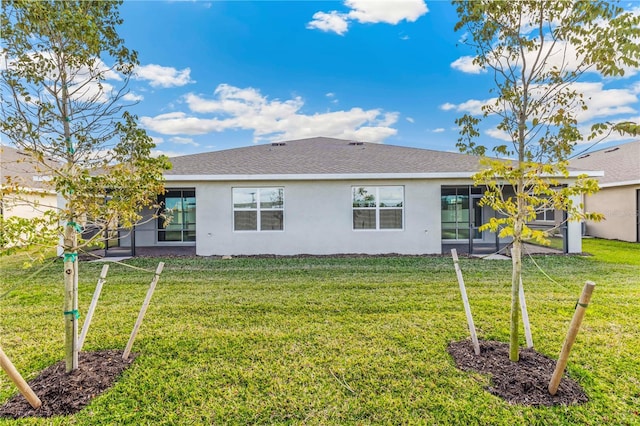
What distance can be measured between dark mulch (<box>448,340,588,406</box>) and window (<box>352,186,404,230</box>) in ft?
22.4

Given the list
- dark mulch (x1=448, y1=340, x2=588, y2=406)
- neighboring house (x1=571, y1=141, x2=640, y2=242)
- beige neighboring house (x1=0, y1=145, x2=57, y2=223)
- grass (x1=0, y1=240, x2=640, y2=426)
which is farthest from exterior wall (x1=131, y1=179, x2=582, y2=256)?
dark mulch (x1=448, y1=340, x2=588, y2=406)

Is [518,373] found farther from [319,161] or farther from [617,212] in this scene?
[617,212]

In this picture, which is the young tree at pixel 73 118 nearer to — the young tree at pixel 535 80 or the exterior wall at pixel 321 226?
the young tree at pixel 535 80

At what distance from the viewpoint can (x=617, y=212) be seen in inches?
559

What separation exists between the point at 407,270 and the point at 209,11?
10293 millimetres

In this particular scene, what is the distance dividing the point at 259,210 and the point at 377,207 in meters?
3.94

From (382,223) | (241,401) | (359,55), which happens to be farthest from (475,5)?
(359,55)

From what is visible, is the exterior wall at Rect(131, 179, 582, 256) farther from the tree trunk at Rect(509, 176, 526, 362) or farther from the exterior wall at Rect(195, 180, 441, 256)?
the tree trunk at Rect(509, 176, 526, 362)

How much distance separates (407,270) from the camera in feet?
26.7

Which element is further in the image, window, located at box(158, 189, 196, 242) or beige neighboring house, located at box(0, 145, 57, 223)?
window, located at box(158, 189, 196, 242)

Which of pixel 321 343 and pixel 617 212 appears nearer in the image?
pixel 321 343

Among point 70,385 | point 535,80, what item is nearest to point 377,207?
point 535,80

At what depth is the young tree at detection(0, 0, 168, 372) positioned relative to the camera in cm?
298

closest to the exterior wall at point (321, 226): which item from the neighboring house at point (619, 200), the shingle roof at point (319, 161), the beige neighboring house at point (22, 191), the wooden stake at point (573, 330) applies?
the shingle roof at point (319, 161)
